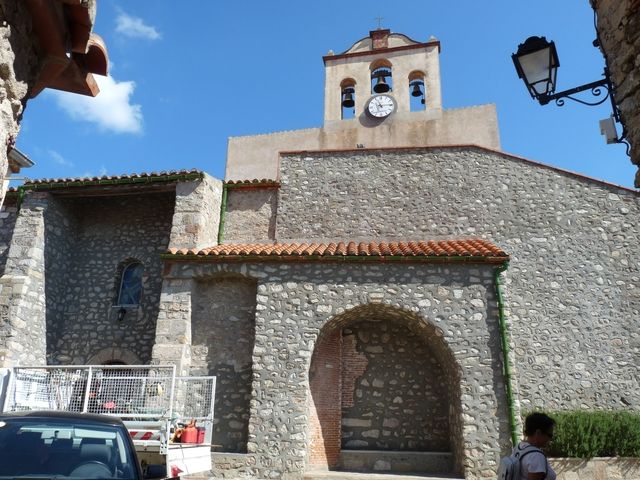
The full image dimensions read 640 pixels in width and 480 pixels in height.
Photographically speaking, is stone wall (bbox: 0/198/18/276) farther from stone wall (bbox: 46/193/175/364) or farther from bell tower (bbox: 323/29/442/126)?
bell tower (bbox: 323/29/442/126)

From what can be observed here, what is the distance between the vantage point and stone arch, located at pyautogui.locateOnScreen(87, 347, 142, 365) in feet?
36.4

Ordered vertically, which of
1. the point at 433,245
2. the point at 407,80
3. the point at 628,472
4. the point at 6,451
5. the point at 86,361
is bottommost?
the point at 628,472

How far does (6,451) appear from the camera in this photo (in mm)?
4172

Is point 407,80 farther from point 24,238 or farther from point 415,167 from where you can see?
point 24,238

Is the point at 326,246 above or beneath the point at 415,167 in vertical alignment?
beneath

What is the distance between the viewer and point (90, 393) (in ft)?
26.1

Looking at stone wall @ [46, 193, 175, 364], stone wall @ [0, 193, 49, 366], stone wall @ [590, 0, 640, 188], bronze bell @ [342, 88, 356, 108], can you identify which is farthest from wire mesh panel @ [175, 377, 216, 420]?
bronze bell @ [342, 88, 356, 108]

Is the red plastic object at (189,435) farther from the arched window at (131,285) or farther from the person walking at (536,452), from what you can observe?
the person walking at (536,452)

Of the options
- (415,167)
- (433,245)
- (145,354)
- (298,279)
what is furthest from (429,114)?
(145,354)

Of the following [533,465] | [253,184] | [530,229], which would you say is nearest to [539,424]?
[533,465]

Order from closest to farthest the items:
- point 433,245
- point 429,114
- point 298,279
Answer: point 298,279 < point 433,245 < point 429,114

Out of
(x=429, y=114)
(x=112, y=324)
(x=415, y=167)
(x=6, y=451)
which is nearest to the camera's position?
(x=6, y=451)

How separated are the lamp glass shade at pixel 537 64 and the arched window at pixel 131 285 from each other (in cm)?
980

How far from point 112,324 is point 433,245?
7.65m
